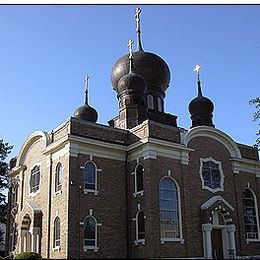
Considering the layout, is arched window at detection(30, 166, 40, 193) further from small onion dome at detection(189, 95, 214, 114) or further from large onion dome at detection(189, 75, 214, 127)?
small onion dome at detection(189, 95, 214, 114)

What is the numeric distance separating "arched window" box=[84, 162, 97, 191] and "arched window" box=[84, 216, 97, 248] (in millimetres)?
1743

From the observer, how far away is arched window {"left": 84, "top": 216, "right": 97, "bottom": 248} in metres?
25.0

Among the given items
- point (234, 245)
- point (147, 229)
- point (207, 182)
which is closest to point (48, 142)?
point (147, 229)

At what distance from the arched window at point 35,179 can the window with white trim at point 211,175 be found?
34.1 feet

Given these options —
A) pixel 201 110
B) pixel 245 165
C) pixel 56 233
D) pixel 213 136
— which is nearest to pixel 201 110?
pixel 201 110

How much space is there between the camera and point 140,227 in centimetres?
2616

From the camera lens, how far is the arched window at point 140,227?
25844 mm

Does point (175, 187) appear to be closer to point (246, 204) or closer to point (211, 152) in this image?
point (211, 152)

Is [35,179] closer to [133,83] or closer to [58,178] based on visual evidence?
[58,178]

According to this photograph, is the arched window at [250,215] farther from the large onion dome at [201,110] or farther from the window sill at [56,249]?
the window sill at [56,249]

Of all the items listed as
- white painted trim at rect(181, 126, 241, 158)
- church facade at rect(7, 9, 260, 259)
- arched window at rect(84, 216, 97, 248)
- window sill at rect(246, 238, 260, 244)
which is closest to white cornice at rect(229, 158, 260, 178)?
church facade at rect(7, 9, 260, 259)

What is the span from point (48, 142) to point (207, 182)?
10.3m

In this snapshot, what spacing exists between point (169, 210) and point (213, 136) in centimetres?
654

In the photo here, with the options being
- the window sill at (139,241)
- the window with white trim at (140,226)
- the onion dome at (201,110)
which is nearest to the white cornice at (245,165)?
the onion dome at (201,110)
